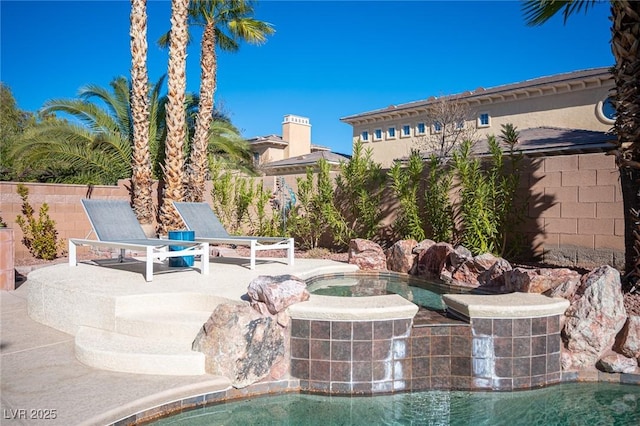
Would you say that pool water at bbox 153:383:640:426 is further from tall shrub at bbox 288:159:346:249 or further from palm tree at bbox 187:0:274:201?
palm tree at bbox 187:0:274:201

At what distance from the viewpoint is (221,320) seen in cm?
438

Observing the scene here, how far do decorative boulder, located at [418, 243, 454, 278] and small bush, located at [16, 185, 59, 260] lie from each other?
29.2 ft

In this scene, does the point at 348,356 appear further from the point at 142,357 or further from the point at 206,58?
the point at 206,58

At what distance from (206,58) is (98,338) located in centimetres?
1095

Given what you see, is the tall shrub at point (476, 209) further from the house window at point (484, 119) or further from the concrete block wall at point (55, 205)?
the house window at point (484, 119)

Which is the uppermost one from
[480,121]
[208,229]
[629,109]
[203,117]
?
[480,121]

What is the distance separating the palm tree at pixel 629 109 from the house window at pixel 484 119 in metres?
19.5

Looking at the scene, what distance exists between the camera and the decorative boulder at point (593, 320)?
492 centimetres

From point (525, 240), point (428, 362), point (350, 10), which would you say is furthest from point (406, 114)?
point (428, 362)

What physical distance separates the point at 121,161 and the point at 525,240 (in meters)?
12.5

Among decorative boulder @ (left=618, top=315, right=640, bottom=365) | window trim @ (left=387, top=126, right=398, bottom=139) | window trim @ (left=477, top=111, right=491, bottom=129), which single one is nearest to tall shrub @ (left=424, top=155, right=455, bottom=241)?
decorative boulder @ (left=618, top=315, right=640, bottom=365)

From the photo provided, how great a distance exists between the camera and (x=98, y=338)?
475 centimetres

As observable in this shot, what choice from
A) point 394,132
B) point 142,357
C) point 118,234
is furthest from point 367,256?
point 394,132

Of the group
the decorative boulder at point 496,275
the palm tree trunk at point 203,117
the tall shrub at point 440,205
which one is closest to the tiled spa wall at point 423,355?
the decorative boulder at point 496,275
